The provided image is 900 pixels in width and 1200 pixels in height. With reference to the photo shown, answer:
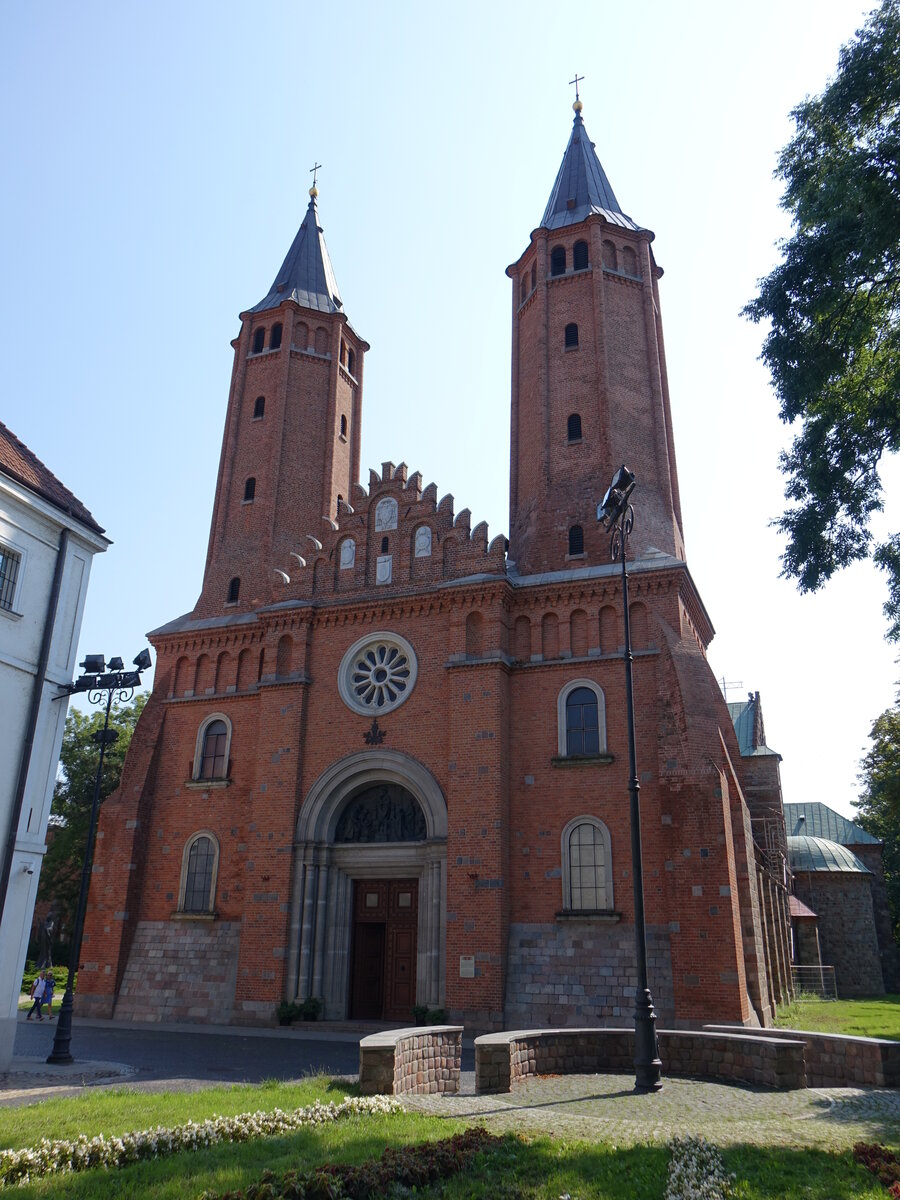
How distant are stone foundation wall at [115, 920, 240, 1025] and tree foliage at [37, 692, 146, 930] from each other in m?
17.5

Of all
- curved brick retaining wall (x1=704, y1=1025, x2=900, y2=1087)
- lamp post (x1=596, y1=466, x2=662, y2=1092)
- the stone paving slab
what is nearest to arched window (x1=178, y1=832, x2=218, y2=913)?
the stone paving slab

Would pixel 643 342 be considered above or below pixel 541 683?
above

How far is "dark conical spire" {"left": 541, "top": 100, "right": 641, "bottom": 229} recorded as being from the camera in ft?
101

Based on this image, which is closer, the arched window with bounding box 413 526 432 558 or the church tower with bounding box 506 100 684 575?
the arched window with bounding box 413 526 432 558

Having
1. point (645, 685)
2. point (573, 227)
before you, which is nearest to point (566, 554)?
point (645, 685)

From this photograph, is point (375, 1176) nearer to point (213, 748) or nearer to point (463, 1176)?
point (463, 1176)

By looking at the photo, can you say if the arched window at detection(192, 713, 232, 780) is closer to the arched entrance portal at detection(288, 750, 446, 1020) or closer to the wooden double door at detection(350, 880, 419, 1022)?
the arched entrance portal at detection(288, 750, 446, 1020)

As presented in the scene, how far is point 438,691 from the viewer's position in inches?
945

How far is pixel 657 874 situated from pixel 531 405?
49.0ft

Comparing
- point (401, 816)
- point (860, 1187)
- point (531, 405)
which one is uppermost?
point (531, 405)

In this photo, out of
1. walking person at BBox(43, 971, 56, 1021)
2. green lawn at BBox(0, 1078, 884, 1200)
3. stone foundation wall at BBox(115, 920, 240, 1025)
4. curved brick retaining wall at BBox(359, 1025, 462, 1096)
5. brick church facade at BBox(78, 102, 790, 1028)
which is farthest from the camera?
walking person at BBox(43, 971, 56, 1021)

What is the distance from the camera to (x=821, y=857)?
143 feet

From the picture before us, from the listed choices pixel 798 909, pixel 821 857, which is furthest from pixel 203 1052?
pixel 821 857

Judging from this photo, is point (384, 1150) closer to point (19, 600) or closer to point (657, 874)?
point (19, 600)
